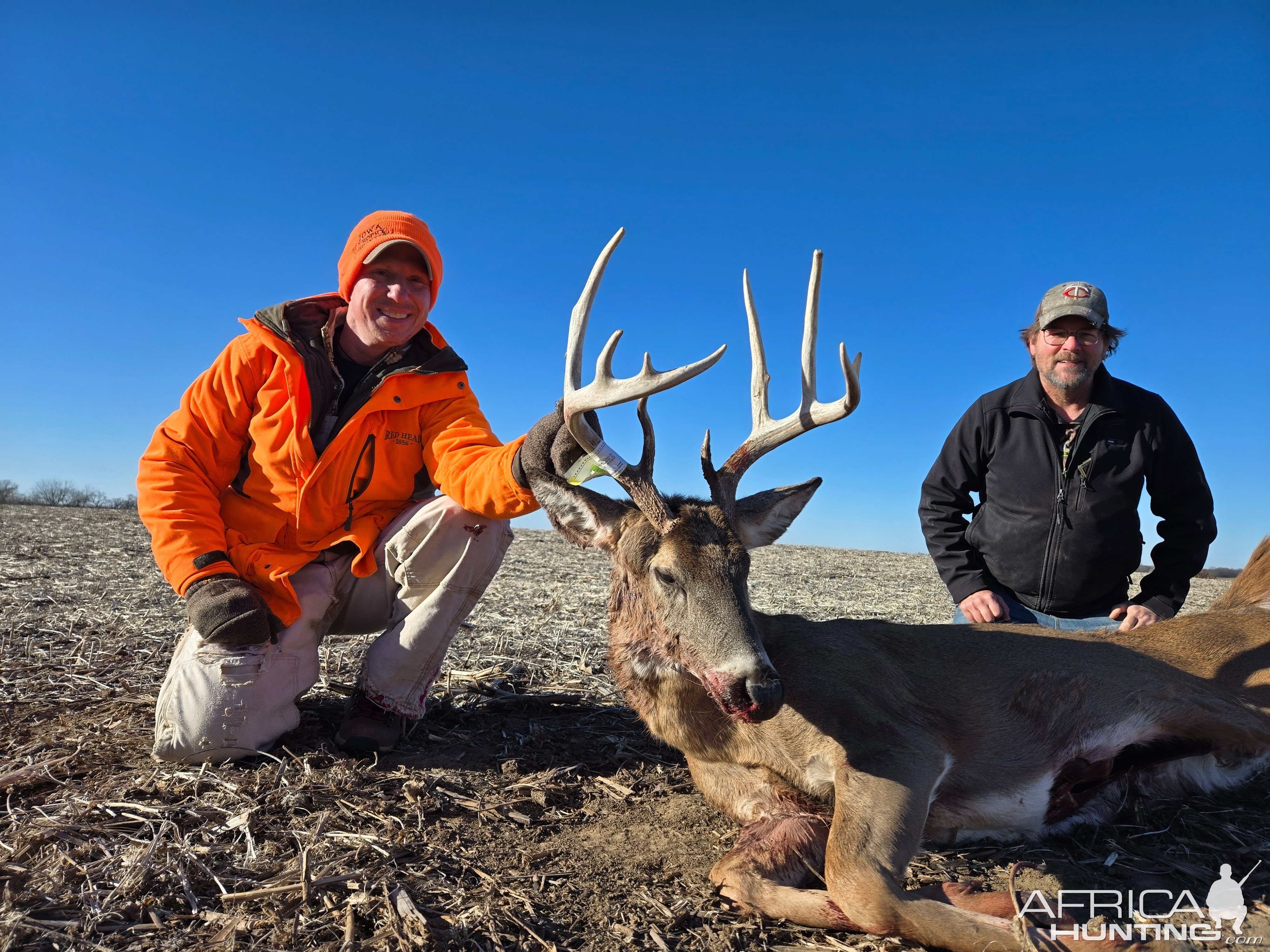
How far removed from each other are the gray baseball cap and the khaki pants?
3671 mm

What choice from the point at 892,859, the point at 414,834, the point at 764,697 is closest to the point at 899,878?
the point at 892,859

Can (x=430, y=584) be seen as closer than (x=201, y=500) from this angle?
No

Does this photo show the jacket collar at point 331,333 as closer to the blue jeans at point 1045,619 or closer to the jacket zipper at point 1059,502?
the blue jeans at point 1045,619

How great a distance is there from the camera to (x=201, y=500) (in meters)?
3.82

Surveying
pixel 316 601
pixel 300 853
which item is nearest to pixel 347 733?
pixel 316 601

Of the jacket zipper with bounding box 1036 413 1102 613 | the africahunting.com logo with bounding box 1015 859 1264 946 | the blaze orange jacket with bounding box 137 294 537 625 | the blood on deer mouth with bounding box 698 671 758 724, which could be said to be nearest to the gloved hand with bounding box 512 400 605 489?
the blaze orange jacket with bounding box 137 294 537 625

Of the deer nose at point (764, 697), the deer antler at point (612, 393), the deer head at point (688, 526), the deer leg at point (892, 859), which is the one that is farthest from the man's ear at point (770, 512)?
the deer leg at point (892, 859)

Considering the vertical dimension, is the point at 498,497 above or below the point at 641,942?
above

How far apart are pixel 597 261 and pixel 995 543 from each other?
11.0ft

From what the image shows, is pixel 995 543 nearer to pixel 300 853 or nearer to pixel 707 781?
pixel 707 781

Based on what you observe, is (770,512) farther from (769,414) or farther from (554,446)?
(554,446)

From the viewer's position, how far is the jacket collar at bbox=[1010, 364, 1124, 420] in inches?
194

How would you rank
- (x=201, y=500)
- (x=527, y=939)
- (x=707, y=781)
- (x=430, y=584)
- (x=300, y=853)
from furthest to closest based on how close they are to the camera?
1. (x=430, y=584)
2. (x=201, y=500)
3. (x=707, y=781)
4. (x=300, y=853)
5. (x=527, y=939)

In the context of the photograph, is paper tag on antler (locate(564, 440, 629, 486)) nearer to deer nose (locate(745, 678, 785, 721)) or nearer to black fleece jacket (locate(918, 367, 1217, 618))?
deer nose (locate(745, 678, 785, 721))
